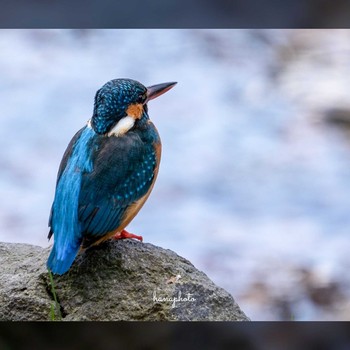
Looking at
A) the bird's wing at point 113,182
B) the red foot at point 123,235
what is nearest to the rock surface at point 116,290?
the red foot at point 123,235

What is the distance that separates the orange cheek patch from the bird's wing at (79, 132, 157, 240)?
58mm

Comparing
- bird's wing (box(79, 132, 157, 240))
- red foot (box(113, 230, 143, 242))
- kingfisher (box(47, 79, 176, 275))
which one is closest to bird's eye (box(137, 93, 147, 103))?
kingfisher (box(47, 79, 176, 275))

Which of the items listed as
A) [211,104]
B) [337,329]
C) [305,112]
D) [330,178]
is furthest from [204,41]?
[337,329]

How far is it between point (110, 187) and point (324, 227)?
80cm

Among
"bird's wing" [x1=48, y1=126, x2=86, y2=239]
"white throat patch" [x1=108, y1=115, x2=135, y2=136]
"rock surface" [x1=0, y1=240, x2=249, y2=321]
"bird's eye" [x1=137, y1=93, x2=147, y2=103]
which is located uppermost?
"bird's eye" [x1=137, y1=93, x2=147, y2=103]

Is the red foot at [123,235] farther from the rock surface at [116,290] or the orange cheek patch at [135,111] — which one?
the orange cheek patch at [135,111]

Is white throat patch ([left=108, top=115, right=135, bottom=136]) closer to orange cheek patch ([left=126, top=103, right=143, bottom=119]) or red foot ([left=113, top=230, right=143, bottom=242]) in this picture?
orange cheek patch ([left=126, top=103, right=143, bottom=119])

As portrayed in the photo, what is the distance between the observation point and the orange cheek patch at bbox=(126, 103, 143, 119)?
2.44 meters

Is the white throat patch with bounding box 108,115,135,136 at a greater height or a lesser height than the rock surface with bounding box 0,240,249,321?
greater

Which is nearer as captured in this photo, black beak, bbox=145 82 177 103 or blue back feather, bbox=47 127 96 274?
blue back feather, bbox=47 127 96 274

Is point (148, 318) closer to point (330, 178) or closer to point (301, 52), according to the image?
point (330, 178)

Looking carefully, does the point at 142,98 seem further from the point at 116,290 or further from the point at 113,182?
the point at 116,290

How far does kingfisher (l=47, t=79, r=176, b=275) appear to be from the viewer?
2.36 m

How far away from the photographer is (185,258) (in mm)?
2592
